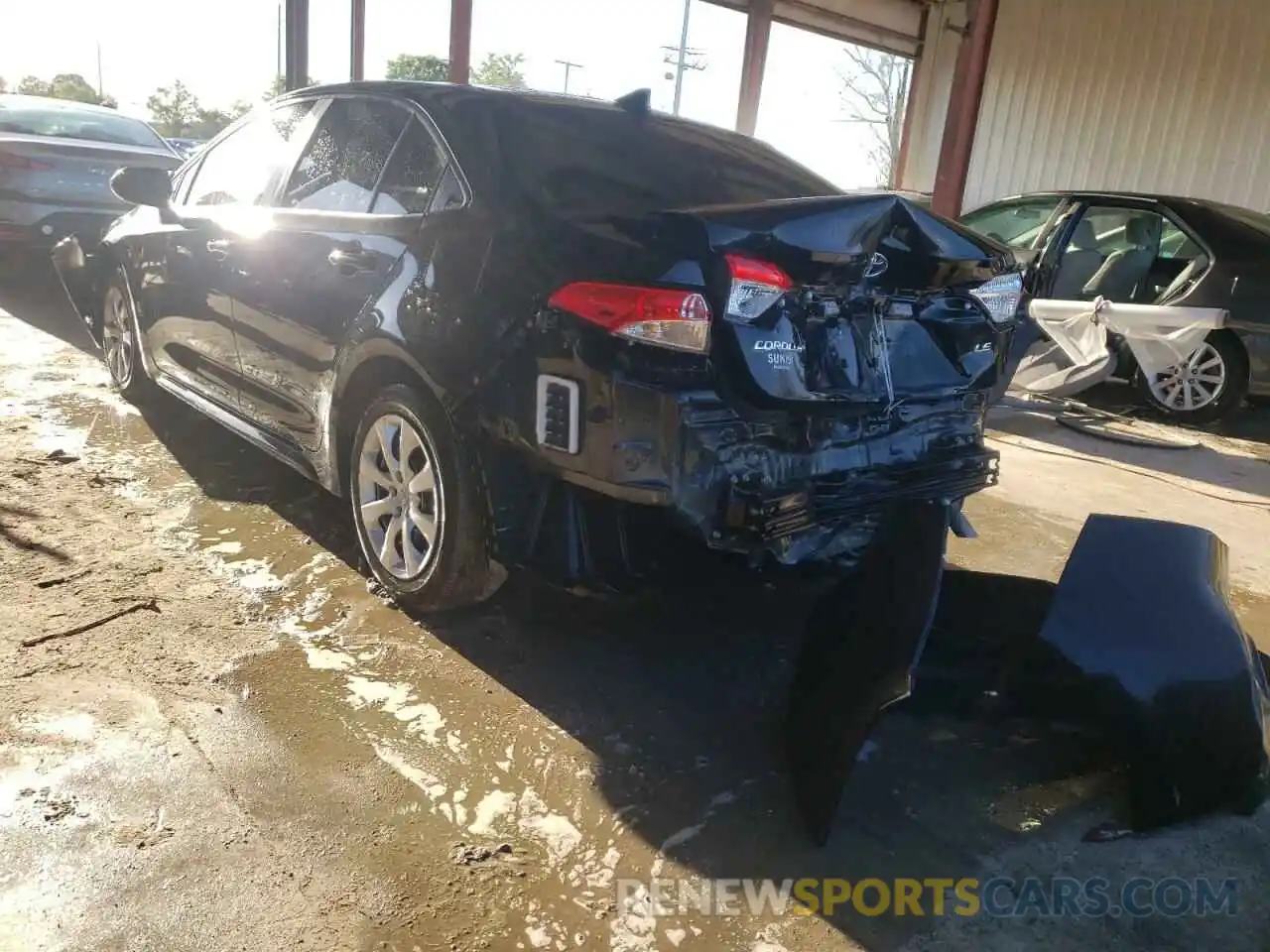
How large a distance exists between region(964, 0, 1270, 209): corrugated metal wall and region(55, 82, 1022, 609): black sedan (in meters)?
10.4

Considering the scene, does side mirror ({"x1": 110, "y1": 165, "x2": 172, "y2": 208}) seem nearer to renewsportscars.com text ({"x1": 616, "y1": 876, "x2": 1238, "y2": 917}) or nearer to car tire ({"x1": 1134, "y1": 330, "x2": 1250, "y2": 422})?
renewsportscars.com text ({"x1": 616, "y1": 876, "x2": 1238, "y2": 917})

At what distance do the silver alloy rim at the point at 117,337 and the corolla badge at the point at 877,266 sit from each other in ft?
12.8

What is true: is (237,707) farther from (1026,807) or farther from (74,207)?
(74,207)

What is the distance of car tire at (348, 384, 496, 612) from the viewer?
287 centimetres

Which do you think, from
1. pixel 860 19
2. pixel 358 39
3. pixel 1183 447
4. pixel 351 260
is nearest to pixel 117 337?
pixel 351 260

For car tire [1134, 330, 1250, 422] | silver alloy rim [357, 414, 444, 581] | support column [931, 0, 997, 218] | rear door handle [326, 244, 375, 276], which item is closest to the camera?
silver alloy rim [357, 414, 444, 581]

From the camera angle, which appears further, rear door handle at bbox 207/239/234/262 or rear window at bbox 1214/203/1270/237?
rear window at bbox 1214/203/1270/237

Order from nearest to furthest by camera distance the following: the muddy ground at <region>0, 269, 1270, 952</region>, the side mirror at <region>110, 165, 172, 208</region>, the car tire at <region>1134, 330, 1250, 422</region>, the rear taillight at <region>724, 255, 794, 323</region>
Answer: the muddy ground at <region>0, 269, 1270, 952</region> → the rear taillight at <region>724, 255, 794, 323</region> → the side mirror at <region>110, 165, 172, 208</region> → the car tire at <region>1134, 330, 1250, 422</region>

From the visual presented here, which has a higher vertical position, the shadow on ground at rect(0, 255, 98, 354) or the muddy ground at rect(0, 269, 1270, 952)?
the muddy ground at rect(0, 269, 1270, 952)

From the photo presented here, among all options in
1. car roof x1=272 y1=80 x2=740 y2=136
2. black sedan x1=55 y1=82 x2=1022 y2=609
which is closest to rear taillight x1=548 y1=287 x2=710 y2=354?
black sedan x1=55 y1=82 x2=1022 y2=609

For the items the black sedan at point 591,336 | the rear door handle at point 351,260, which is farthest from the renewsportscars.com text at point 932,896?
the rear door handle at point 351,260

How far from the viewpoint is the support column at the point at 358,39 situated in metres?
13.6

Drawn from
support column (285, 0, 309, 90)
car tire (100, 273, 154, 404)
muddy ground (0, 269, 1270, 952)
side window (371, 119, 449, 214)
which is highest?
support column (285, 0, 309, 90)

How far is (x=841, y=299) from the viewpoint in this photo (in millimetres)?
2543
